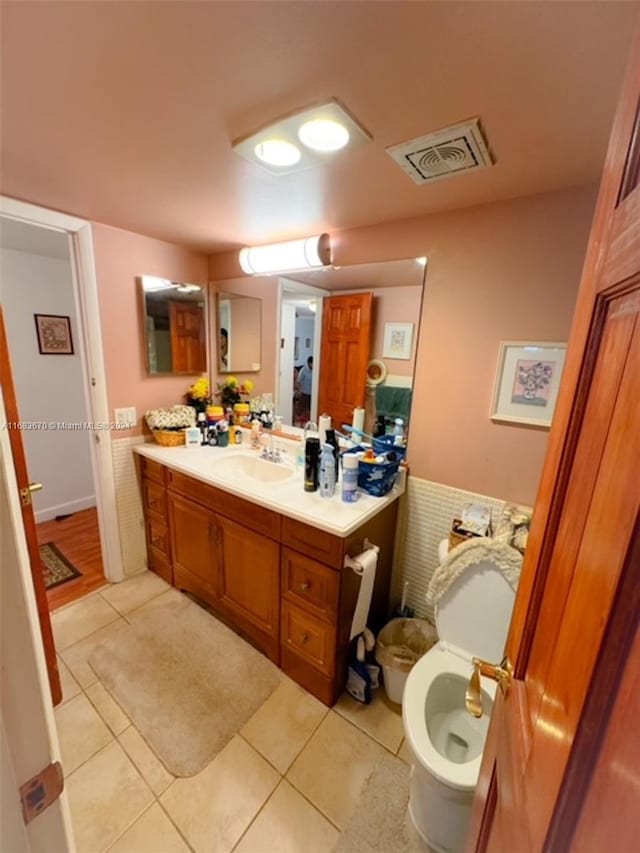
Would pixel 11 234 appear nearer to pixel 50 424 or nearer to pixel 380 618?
pixel 50 424

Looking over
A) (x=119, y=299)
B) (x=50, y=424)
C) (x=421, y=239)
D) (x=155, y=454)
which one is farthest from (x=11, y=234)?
(x=421, y=239)

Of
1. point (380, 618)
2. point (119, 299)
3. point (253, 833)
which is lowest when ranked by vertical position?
point (253, 833)

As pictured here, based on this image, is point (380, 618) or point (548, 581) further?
point (380, 618)

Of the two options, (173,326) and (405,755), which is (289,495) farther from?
(173,326)

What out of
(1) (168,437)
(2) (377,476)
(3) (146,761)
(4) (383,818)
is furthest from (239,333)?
(4) (383,818)

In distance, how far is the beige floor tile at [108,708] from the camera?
138 centimetres

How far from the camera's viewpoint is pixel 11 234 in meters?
2.07

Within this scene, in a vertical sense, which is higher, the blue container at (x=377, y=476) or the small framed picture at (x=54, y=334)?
the small framed picture at (x=54, y=334)

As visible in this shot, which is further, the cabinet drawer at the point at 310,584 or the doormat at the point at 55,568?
the doormat at the point at 55,568

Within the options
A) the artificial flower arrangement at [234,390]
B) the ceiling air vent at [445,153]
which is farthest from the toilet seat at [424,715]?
the artificial flower arrangement at [234,390]

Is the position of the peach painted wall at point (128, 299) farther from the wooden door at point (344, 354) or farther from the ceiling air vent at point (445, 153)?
the ceiling air vent at point (445, 153)

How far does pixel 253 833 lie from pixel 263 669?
562 millimetres

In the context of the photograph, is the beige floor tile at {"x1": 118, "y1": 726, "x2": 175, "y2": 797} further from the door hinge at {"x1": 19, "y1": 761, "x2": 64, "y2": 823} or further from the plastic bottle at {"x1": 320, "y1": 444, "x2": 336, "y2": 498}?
the plastic bottle at {"x1": 320, "y1": 444, "x2": 336, "y2": 498}

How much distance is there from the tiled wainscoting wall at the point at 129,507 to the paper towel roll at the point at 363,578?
1.50 m
